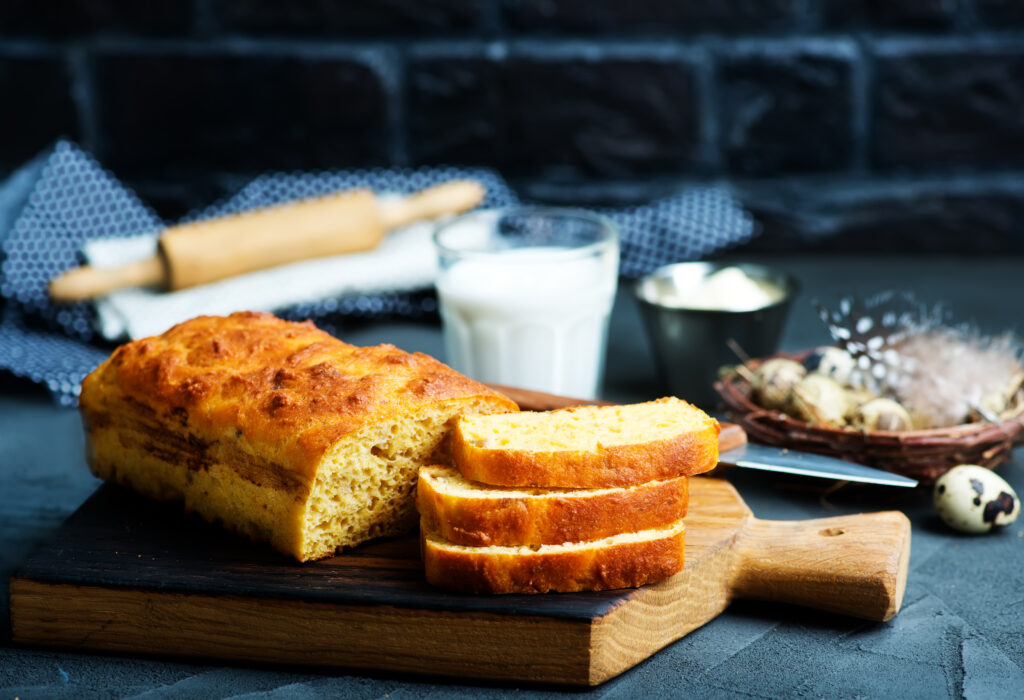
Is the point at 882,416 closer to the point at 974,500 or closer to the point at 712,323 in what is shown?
the point at 974,500

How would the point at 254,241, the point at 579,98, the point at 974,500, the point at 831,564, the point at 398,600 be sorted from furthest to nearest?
1. the point at 579,98
2. the point at 254,241
3. the point at 974,500
4. the point at 831,564
5. the point at 398,600

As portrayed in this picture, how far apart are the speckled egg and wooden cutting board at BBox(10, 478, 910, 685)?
280 mm

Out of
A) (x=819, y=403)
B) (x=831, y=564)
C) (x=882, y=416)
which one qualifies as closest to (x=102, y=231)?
(x=819, y=403)

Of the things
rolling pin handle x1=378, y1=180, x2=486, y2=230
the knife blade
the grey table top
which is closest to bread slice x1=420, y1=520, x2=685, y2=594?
the grey table top

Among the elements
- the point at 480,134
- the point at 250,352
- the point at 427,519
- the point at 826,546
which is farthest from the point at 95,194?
the point at 826,546

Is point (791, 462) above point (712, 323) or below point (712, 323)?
below

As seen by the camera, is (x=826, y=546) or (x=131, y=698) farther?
(x=826, y=546)

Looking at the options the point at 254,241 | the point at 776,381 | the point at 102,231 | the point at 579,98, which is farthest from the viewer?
the point at 579,98

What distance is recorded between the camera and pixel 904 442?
256cm

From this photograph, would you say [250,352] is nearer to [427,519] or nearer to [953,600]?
[427,519]

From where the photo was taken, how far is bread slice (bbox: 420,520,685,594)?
203 centimetres

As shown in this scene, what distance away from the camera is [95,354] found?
354 cm

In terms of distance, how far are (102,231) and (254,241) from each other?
72 cm

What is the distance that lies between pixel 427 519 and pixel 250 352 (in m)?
0.62
